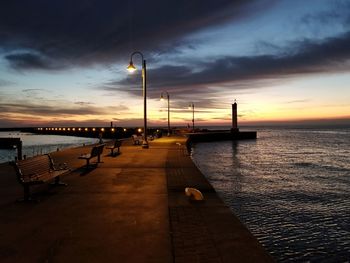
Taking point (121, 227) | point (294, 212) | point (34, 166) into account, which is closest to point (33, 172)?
point (34, 166)

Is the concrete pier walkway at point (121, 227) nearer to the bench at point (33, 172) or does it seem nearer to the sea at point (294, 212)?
the bench at point (33, 172)

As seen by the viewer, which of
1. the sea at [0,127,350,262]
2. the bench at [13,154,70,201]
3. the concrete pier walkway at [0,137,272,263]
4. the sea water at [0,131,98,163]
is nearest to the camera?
the concrete pier walkway at [0,137,272,263]

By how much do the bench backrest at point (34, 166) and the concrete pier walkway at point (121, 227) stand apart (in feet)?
2.00

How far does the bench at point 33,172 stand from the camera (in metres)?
7.36

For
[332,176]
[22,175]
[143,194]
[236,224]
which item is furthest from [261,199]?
[332,176]

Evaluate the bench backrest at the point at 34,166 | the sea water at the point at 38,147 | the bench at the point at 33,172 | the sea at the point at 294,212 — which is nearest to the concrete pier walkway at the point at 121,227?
the bench at the point at 33,172

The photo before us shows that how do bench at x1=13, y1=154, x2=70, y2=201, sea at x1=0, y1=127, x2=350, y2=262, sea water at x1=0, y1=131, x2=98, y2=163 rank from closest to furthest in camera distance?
bench at x1=13, y1=154, x2=70, y2=201, sea at x1=0, y1=127, x2=350, y2=262, sea water at x1=0, y1=131, x2=98, y2=163

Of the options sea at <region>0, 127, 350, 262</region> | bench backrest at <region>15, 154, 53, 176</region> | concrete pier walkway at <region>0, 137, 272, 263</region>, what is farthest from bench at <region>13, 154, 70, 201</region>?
sea at <region>0, 127, 350, 262</region>

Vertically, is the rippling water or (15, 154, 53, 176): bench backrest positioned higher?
(15, 154, 53, 176): bench backrest

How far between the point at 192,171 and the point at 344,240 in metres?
5.32

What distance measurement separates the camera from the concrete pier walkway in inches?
173

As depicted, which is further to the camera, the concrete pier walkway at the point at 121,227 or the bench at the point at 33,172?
the bench at the point at 33,172

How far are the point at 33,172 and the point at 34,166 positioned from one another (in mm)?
185

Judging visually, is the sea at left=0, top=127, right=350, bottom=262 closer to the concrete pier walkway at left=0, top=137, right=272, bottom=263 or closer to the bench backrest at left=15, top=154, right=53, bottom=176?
the concrete pier walkway at left=0, top=137, right=272, bottom=263
